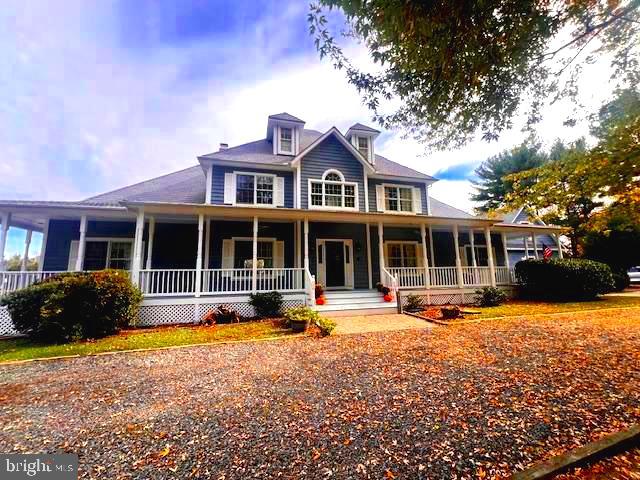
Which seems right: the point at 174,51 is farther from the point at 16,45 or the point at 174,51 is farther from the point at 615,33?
the point at 615,33

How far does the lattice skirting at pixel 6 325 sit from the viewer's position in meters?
Result: 8.23

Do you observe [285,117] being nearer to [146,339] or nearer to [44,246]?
[146,339]

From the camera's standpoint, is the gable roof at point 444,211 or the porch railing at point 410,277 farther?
the gable roof at point 444,211

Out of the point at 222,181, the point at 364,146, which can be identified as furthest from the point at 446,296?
the point at 222,181

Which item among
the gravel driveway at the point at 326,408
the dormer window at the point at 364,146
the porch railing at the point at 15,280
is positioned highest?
the dormer window at the point at 364,146

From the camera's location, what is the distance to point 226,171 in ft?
41.4

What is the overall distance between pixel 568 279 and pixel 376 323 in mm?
9975

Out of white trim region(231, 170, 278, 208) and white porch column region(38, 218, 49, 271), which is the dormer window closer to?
white trim region(231, 170, 278, 208)

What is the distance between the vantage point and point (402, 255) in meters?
14.7

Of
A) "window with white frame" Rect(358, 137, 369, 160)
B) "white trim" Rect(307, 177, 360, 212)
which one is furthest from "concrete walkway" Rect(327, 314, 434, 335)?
"window with white frame" Rect(358, 137, 369, 160)

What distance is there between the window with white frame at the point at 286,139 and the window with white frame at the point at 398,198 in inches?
217

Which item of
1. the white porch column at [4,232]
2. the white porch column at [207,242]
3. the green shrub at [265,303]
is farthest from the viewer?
the white porch column at [207,242]

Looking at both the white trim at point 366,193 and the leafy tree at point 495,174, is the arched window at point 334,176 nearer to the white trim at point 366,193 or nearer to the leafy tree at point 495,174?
the white trim at point 366,193

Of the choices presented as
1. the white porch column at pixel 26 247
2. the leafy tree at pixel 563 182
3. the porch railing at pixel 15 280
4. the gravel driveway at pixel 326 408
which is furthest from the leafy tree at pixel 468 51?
the white porch column at pixel 26 247
